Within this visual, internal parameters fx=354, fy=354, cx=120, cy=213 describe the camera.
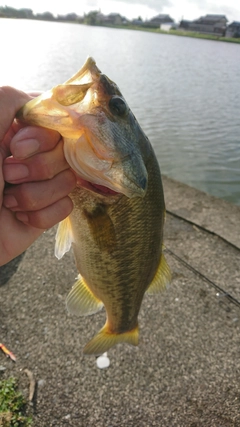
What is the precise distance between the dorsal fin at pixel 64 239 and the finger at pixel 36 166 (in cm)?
45

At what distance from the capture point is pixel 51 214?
1.58 meters

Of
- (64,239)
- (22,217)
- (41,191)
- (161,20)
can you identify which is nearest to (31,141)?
(41,191)

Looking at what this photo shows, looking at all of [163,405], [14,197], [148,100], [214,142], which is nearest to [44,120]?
[14,197]

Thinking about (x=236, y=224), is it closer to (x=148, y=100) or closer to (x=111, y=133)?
(x=111, y=133)

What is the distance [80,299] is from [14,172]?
104 centimetres

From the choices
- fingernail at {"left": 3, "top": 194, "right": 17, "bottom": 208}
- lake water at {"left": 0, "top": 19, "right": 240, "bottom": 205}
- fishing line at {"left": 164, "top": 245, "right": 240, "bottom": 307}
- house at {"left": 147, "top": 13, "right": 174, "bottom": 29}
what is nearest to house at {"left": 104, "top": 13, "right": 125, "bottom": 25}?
house at {"left": 147, "top": 13, "right": 174, "bottom": 29}

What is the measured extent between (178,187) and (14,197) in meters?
4.74

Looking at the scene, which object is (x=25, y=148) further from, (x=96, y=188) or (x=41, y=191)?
(x=96, y=188)

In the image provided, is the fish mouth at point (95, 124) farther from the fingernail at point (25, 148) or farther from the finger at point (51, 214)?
the finger at point (51, 214)

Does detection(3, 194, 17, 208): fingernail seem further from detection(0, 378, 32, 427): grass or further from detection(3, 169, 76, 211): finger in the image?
detection(0, 378, 32, 427): grass

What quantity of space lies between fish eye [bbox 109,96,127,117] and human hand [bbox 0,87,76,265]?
0.25 metres

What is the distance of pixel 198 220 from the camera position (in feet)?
16.1

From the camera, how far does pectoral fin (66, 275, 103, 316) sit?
7.14ft

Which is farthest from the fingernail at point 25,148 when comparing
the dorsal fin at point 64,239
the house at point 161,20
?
the house at point 161,20
